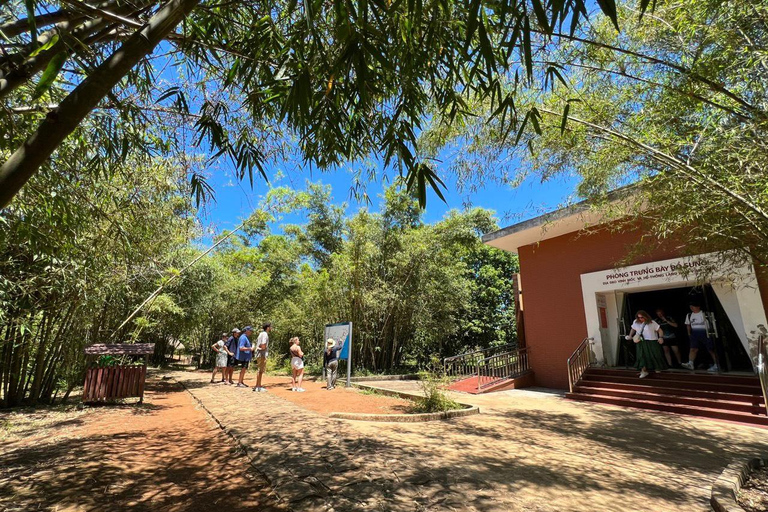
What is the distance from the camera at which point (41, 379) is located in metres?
6.04

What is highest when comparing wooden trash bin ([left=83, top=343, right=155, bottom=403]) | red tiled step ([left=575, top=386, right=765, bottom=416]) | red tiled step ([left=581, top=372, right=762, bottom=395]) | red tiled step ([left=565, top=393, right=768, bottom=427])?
wooden trash bin ([left=83, top=343, right=155, bottom=403])

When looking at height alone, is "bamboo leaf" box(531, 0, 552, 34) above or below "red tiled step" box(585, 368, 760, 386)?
above

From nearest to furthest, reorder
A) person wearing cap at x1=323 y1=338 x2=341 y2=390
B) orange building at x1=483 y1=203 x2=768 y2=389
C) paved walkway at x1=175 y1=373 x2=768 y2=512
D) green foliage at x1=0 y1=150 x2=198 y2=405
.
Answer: paved walkway at x1=175 y1=373 x2=768 y2=512 < green foliage at x1=0 y1=150 x2=198 y2=405 < orange building at x1=483 y1=203 x2=768 y2=389 < person wearing cap at x1=323 y1=338 x2=341 y2=390

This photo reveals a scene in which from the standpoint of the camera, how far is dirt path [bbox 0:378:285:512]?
8.69 feet

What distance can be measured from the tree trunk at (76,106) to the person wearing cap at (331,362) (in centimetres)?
790

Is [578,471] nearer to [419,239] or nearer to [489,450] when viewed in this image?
[489,450]

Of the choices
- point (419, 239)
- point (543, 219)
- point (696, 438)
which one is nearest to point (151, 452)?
point (696, 438)

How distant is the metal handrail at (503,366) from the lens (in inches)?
388

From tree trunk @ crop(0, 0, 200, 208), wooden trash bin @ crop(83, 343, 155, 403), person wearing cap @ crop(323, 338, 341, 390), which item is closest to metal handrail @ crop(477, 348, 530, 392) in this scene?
person wearing cap @ crop(323, 338, 341, 390)

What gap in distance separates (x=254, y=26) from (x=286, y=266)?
16.1 meters

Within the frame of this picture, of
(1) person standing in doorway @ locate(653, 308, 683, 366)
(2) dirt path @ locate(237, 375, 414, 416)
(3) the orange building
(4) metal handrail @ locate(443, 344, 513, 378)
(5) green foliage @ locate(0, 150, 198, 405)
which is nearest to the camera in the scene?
(5) green foliage @ locate(0, 150, 198, 405)

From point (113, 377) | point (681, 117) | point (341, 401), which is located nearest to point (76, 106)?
point (681, 117)

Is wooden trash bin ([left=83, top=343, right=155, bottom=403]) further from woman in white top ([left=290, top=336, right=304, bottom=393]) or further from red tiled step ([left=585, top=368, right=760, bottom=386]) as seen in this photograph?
red tiled step ([left=585, top=368, right=760, bottom=386])

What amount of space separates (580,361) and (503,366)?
199cm
